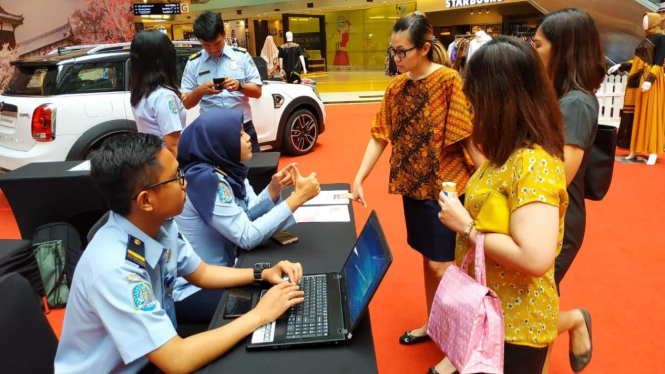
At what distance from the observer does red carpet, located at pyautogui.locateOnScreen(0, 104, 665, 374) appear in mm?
2258

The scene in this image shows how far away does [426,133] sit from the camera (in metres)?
2.08

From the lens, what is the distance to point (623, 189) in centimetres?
461

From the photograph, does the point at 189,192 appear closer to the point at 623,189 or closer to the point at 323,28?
the point at 623,189

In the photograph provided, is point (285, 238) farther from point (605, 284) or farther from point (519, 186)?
point (605, 284)

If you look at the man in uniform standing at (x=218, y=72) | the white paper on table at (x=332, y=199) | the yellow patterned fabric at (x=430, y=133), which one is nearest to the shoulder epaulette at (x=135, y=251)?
the white paper on table at (x=332, y=199)

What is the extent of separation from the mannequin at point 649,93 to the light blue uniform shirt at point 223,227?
16.8 ft

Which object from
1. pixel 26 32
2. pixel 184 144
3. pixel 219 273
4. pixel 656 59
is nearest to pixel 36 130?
pixel 184 144

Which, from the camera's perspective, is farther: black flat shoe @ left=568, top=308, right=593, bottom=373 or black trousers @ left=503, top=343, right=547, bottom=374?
black flat shoe @ left=568, top=308, right=593, bottom=373

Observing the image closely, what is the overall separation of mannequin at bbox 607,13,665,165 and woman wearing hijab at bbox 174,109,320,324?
4.97 meters

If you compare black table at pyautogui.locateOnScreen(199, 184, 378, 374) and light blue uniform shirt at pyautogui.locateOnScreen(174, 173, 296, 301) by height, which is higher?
light blue uniform shirt at pyautogui.locateOnScreen(174, 173, 296, 301)

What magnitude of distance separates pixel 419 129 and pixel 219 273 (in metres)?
1.04

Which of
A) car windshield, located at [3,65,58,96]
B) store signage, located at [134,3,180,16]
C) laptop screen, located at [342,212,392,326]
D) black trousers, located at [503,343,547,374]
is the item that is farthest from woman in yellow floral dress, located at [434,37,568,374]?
store signage, located at [134,3,180,16]

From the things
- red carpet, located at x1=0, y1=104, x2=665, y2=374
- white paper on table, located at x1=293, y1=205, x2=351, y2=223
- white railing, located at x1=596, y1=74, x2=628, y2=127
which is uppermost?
white paper on table, located at x1=293, y1=205, x2=351, y2=223

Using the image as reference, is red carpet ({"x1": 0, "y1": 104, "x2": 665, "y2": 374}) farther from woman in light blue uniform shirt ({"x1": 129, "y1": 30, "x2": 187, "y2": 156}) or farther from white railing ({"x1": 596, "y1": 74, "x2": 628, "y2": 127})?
white railing ({"x1": 596, "y1": 74, "x2": 628, "y2": 127})
